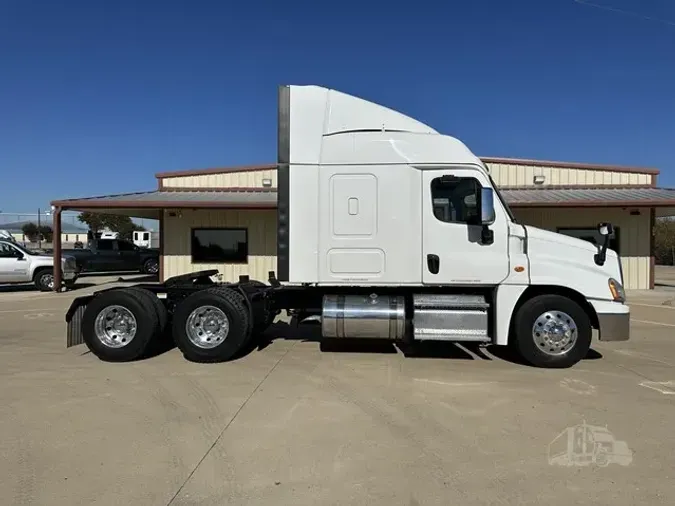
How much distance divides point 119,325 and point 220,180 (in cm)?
1328

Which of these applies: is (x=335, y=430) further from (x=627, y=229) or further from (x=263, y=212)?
(x=627, y=229)

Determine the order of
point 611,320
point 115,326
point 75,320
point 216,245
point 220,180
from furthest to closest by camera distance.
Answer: point 220,180, point 216,245, point 75,320, point 115,326, point 611,320

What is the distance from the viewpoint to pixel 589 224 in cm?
1788

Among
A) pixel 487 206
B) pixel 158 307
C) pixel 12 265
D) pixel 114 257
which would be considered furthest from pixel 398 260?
pixel 114 257

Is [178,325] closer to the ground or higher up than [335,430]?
higher up

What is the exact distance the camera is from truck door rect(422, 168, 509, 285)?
22.2 ft

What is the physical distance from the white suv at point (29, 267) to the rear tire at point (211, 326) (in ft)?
42.2

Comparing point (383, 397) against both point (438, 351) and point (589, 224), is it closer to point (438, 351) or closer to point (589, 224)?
point (438, 351)

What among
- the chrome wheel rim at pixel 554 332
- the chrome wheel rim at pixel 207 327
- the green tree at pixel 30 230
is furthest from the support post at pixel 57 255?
the green tree at pixel 30 230

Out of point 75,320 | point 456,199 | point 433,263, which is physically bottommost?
point 75,320

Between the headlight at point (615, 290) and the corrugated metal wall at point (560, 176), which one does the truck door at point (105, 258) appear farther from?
the headlight at point (615, 290)

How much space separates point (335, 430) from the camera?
15.0ft

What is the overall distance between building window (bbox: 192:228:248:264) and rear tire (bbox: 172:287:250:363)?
38.5 ft

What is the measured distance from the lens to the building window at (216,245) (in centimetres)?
1877
